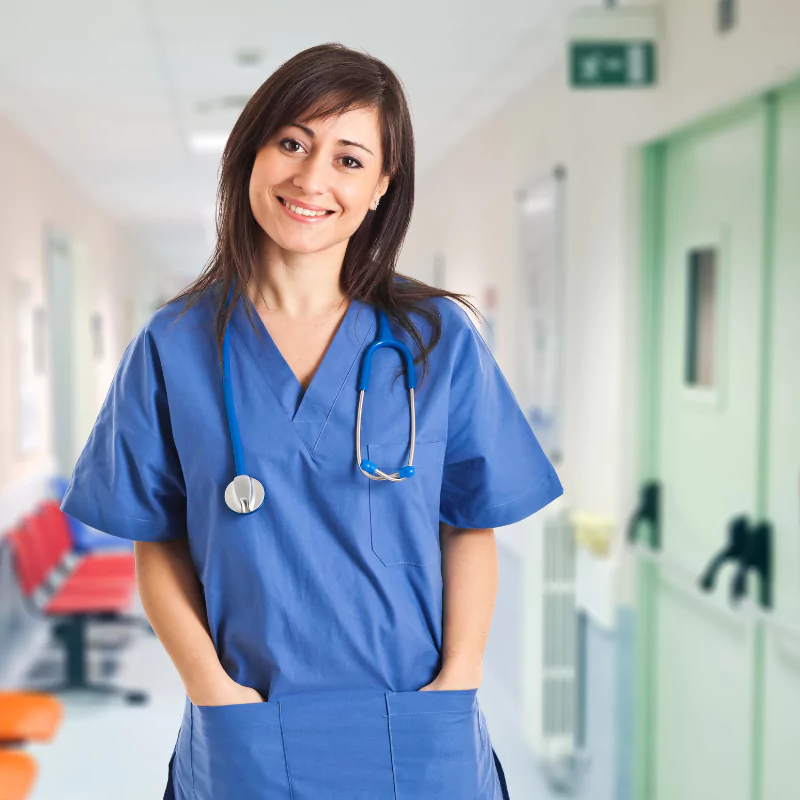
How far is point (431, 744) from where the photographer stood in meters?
0.93

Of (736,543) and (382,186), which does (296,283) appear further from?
(736,543)

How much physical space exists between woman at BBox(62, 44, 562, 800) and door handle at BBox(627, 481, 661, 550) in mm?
1628

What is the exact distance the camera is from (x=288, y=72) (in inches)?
34.5

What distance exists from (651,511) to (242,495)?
72.9 inches

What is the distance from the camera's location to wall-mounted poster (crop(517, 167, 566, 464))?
→ 3066 mm

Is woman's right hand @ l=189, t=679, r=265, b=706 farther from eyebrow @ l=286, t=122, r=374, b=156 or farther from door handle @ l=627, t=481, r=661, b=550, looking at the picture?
door handle @ l=627, t=481, r=661, b=550

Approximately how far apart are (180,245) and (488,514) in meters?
9.54

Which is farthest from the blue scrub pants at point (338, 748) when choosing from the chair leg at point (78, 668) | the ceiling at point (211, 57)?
the chair leg at point (78, 668)

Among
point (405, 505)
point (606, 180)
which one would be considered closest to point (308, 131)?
point (405, 505)

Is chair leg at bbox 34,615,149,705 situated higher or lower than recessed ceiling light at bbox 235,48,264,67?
lower

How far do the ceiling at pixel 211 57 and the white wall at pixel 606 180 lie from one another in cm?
22

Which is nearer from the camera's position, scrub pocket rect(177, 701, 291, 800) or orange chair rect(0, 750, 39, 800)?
scrub pocket rect(177, 701, 291, 800)

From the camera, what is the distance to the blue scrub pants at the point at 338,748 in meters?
0.90

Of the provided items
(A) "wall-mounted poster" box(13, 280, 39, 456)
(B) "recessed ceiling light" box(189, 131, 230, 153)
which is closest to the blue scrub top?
(B) "recessed ceiling light" box(189, 131, 230, 153)
